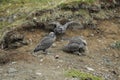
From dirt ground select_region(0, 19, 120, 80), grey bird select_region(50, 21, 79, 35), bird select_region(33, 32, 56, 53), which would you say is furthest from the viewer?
grey bird select_region(50, 21, 79, 35)

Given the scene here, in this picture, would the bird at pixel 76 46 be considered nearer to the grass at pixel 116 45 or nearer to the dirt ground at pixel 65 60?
the dirt ground at pixel 65 60

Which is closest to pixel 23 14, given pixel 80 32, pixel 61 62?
pixel 80 32

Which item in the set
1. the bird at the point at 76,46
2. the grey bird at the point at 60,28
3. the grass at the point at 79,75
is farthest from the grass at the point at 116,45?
the grass at the point at 79,75

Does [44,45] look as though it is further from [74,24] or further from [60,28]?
[74,24]

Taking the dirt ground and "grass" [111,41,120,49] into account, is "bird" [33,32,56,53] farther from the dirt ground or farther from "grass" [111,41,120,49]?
"grass" [111,41,120,49]

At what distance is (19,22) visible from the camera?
45.2 ft

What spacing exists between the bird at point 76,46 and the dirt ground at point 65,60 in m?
0.15

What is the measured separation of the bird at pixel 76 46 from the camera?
12.0m

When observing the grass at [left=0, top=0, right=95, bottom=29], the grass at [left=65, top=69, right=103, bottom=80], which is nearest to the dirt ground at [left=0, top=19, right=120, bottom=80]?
the grass at [left=65, top=69, right=103, bottom=80]

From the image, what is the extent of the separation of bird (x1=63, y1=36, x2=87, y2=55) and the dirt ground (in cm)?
15

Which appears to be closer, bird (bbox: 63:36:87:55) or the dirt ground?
the dirt ground

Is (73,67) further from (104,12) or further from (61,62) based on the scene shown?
(104,12)

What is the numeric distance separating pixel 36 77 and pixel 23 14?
14.5 ft

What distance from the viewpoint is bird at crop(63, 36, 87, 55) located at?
12.0 m
